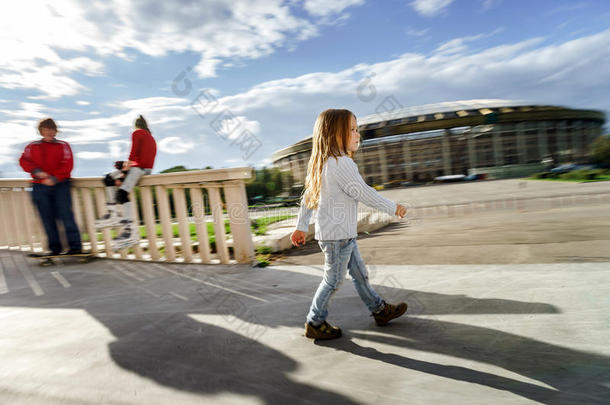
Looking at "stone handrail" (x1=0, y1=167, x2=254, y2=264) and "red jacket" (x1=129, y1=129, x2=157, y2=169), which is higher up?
"red jacket" (x1=129, y1=129, x2=157, y2=169)

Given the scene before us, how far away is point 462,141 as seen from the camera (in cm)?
6047

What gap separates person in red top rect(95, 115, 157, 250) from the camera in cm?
406

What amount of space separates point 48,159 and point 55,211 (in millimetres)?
708

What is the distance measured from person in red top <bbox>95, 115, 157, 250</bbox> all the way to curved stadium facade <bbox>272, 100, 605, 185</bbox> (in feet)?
190

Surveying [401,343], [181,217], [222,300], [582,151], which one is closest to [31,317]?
[222,300]

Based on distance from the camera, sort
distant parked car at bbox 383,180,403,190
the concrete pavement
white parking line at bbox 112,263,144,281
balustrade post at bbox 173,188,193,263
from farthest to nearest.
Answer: distant parked car at bbox 383,180,403,190, balustrade post at bbox 173,188,193,263, white parking line at bbox 112,263,144,281, the concrete pavement

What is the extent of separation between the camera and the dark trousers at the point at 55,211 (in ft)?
14.6

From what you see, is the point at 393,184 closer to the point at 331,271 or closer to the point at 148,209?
the point at 148,209

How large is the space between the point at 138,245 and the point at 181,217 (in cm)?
89

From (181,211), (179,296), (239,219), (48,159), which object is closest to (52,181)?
(48,159)

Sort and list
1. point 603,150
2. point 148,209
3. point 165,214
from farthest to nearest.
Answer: point 603,150, point 148,209, point 165,214

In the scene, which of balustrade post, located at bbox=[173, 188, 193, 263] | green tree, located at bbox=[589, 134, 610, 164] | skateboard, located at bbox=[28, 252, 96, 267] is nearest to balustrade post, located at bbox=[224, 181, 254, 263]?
balustrade post, located at bbox=[173, 188, 193, 263]

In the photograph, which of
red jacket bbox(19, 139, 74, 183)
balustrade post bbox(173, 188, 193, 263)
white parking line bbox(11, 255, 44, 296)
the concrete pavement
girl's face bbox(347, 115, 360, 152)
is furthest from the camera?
red jacket bbox(19, 139, 74, 183)

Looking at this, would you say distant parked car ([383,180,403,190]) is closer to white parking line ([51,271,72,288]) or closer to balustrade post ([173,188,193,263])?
balustrade post ([173,188,193,263])
